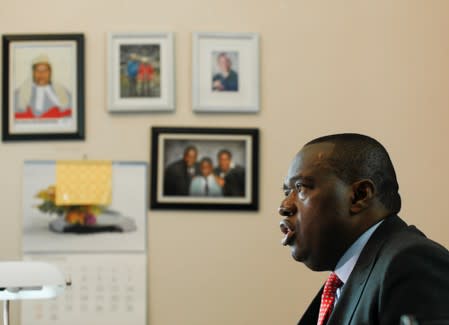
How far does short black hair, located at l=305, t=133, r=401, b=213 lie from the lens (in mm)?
1434

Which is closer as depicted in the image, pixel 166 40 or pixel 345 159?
pixel 345 159

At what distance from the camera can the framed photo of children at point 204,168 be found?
8.39 feet

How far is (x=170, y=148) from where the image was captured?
2.57 metres

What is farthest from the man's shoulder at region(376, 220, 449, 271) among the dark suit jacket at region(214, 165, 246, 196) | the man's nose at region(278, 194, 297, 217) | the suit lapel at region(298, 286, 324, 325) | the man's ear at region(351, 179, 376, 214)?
the dark suit jacket at region(214, 165, 246, 196)

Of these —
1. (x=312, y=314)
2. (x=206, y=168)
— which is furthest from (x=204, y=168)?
(x=312, y=314)

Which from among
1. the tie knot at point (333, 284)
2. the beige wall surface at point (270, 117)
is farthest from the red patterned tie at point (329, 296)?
the beige wall surface at point (270, 117)

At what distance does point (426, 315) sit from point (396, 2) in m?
1.74

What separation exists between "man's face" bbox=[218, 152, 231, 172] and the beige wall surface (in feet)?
0.38

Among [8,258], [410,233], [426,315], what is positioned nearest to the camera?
[426,315]

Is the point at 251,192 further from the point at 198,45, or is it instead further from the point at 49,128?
the point at 49,128

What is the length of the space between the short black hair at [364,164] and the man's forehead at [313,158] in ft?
0.04

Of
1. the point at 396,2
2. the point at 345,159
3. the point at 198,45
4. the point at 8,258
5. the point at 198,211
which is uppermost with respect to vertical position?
the point at 396,2

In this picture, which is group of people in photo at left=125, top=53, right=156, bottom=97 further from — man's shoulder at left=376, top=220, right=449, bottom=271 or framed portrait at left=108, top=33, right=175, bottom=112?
man's shoulder at left=376, top=220, right=449, bottom=271

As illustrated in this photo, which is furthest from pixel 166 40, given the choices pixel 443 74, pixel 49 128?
pixel 443 74
